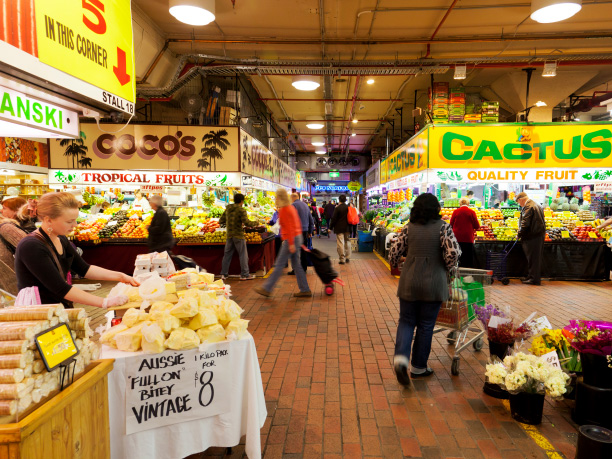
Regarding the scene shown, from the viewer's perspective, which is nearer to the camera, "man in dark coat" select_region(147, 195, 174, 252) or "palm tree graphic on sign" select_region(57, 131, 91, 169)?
"man in dark coat" select_region(147, 195, 174, 252)

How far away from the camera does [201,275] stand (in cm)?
342

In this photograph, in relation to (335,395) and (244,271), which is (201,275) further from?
(244,271)

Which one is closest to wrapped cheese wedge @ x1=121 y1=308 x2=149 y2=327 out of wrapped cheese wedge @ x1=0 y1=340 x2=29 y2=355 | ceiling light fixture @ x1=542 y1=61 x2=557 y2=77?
wrapped cheese wedge @ x1=0 y1=340 x2=29 y2=355

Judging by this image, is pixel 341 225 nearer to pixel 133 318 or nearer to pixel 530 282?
pixel 530 282

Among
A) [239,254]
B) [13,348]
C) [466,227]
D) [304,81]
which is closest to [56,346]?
[13,348]

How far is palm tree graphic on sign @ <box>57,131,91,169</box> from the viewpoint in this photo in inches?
356

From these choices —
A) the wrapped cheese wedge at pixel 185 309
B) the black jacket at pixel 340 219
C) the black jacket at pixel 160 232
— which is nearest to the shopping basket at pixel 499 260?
the black jacket at pixel 340 219

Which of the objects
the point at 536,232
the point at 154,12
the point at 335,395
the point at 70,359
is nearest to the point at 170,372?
the point at 70,359

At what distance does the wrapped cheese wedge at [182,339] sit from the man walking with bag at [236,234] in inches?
226

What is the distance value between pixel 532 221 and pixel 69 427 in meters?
8.24

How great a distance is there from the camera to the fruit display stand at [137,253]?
338 inches

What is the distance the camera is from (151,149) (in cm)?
924

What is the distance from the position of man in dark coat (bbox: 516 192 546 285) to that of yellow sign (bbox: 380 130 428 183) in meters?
2.24

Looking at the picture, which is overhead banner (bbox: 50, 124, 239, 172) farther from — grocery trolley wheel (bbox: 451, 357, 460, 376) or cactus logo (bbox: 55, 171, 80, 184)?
grocery trolley wheel (bbox: 451, 357, 460, 376)
